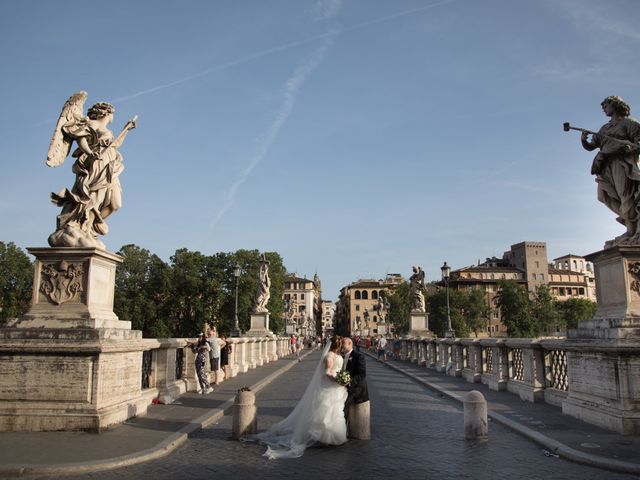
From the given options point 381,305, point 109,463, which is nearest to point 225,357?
point 109,463

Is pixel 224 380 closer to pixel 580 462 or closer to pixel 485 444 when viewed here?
pixel 485 444

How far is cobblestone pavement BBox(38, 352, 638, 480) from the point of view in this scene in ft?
21.9

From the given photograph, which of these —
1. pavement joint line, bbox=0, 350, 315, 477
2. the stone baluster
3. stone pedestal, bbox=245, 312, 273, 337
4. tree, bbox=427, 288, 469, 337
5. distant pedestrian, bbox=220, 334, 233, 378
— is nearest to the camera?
pavement joint line, bbox=0, 350, 315, 477

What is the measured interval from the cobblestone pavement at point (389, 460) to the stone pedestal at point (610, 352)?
1.48m

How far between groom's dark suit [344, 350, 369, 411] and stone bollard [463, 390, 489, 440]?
161 cm

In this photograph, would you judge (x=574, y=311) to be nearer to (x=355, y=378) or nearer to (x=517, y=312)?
(x=517, y=312)

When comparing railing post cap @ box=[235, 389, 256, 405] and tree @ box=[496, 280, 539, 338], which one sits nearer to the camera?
railing post cap @ box=[235, 389, 256, 405]

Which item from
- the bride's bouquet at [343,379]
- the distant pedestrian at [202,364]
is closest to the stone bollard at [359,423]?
the bride's bouquet at [343,379]

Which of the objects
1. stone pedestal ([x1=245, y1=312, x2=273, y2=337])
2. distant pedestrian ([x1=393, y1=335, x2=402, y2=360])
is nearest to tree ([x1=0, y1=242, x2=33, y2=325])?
stone pedestal ([x1=245, y1=312, x2=273, y2=337])

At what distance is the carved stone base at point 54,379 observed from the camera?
8.74m

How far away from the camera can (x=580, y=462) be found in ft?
23.3

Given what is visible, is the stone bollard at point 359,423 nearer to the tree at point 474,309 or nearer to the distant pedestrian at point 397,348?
the distant pedestrian at point 397,348

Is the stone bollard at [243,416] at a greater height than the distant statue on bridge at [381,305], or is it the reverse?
the distant statue on bridge at [381,305]

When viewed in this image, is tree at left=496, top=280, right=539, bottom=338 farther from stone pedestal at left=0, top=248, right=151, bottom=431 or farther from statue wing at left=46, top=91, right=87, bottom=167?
statue wing at left=46, top=91, right=87, bottom=167
